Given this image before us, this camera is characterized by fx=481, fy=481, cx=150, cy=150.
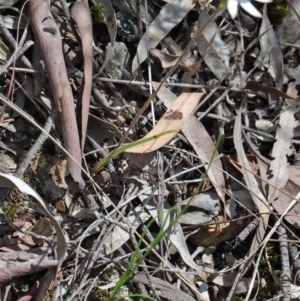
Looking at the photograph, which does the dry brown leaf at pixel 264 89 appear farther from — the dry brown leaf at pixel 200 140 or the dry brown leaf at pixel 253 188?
the dry brown leaf at pixel 200 140

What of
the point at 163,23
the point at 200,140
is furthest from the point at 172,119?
the point at 163,23

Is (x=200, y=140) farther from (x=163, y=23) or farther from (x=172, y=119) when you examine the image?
(x=163, y=23)

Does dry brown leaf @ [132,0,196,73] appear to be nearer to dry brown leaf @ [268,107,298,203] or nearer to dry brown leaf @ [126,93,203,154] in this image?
dry brown leaf @ [126,93,203,154]

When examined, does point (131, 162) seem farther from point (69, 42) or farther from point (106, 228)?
point (69, 42)

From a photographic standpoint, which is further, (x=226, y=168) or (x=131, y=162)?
(x=226, y=168)

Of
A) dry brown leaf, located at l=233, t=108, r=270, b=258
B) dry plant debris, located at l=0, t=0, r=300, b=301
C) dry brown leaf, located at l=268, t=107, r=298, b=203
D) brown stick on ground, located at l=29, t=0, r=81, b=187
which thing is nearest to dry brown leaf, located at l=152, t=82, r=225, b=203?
dry plant debris, located at l=0, t=0, r=300, b=301

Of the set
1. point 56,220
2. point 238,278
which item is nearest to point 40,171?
point 56,220

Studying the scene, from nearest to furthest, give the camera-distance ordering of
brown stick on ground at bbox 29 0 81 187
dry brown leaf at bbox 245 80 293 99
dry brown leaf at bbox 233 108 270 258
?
brown stick on ground at bbox 29 0 81 187
dry brown leaf at bbox 233 108 270 258
dry brown leaf at bbox 245 80 293 99
